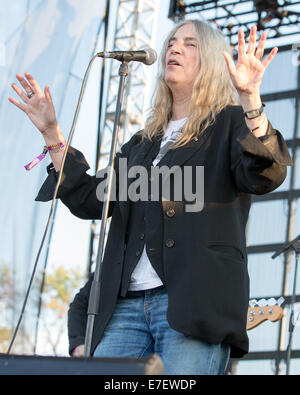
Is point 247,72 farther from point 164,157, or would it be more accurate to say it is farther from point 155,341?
point 155,341

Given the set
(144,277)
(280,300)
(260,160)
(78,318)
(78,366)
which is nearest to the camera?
(78,366)

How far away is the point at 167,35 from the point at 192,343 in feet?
4.15

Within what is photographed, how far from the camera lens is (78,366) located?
50.3 inches

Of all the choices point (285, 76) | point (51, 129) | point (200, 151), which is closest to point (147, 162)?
point (200, 151)

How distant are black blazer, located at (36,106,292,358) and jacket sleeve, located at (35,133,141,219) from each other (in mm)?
30

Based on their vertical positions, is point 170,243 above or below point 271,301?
above

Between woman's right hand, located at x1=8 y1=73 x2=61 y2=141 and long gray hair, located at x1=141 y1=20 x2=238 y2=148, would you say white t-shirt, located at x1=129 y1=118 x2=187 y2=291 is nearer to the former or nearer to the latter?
long gray hair, located at x1=141 y1=20 x2=238 y2=148

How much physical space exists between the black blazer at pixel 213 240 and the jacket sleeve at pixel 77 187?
0.03 metres

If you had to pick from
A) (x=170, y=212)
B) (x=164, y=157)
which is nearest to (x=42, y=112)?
(x=164, y=157)

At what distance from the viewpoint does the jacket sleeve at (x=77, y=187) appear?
220 cm

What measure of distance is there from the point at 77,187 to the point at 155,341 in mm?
635

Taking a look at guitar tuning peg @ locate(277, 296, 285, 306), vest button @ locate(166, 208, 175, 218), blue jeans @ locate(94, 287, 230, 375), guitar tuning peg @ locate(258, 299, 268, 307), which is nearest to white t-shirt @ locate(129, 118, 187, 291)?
blue jeans @ locate(94, 287, 230, 375)

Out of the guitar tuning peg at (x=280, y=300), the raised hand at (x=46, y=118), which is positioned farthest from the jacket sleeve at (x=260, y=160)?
the guitar tuning peg at (x=280, y=300)

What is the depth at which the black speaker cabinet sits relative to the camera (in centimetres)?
124
